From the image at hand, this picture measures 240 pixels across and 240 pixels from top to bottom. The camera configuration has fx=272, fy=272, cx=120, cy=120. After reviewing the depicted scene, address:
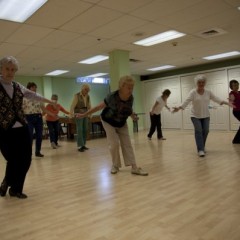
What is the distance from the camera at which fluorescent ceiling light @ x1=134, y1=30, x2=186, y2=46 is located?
607cm

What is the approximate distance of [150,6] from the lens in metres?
4.34

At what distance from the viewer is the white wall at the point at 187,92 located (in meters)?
9.65

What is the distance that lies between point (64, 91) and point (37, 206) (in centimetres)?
977

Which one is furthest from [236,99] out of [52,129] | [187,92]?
[187,92]

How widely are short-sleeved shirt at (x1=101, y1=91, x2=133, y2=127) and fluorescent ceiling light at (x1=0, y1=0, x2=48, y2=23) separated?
1854 millimetres

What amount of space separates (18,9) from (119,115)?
243 centimetres

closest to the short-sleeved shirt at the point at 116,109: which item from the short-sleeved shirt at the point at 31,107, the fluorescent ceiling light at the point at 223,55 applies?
the short-sleeved shirt at the point at 31,107

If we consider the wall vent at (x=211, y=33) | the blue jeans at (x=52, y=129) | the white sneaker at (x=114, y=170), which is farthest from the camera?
the blue jeans at (x=52, y=129)

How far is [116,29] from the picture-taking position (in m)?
5.43

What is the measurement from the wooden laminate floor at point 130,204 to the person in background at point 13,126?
32cm

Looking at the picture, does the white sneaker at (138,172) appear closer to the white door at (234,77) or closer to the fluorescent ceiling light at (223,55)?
the fluorescent ceiling light at (223,55)

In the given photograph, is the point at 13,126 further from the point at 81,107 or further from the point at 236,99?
the point at 236,99

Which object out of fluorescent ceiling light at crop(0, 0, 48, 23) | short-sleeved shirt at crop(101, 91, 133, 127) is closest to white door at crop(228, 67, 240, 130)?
short-sleeved shirt at crop(101, 91, 133, 127)

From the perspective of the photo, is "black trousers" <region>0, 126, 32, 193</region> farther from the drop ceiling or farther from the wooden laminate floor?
the drop ceiling
